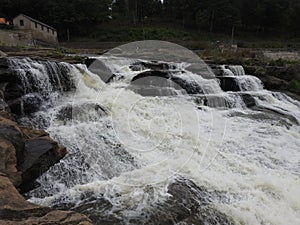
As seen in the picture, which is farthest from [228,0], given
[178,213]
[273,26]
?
[178,213]

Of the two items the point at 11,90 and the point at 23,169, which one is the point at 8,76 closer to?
the point at 11,90

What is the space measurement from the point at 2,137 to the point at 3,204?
1.43m

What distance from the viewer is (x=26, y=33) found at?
68.5 feet

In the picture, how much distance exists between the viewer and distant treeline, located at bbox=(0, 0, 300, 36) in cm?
3088

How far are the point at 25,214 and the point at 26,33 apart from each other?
73.7 ft

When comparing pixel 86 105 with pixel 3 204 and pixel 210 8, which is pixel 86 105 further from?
pixel 210 8

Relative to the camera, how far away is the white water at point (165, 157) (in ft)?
12.7

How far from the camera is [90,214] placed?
340 centimetres

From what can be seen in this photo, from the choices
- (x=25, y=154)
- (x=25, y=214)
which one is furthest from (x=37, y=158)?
(x=25, y=214)

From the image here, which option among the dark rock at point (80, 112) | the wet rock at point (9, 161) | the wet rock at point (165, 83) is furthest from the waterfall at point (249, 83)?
the wet rock at point (9, 161)

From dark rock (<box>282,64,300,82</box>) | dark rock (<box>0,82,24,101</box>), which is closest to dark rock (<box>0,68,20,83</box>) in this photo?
dark rock (<box>0,82,24,101</box>)

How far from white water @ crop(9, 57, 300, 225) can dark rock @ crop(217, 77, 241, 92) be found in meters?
3.84

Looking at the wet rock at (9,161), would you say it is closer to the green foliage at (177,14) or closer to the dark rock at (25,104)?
the dark rock at (25,104)

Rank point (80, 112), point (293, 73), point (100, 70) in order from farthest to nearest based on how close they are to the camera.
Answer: point (293, 73)
point (100, 70)
point (80, 112)
